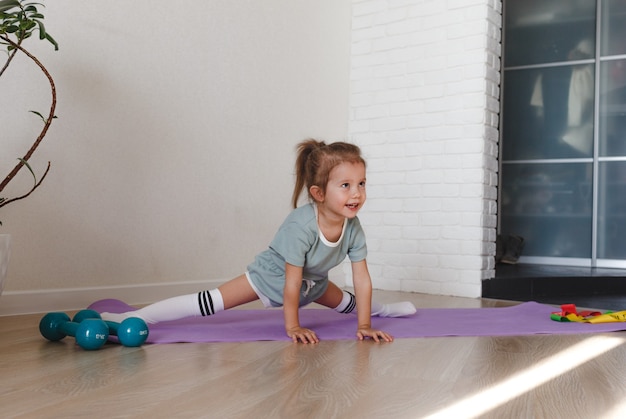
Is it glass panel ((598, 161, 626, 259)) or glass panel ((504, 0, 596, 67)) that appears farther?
glass panel ((504, 0, 596, 67))

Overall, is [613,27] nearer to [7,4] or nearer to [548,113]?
[548,113]

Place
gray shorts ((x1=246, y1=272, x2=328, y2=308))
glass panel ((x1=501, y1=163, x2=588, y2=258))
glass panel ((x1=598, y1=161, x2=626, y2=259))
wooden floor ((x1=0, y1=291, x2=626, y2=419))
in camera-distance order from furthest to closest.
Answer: glass panel ((x1=501, y1=163, x2=588, y2=258))
glass panel ((x1=598, y1=161, x2=626, y2=259))
gray shorts ((x1=246, y1=272, x2=328, y2=308))
wooden floor ((x1=0, y1=291, x2=626, y2=419))

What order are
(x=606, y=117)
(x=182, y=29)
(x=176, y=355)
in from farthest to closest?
(x=606, y=117)
(x=182, y=29)
(x=176, y=355)

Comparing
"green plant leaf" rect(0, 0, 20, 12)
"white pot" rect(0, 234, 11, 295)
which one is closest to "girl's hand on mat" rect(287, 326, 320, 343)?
"white pot" rect(0, 234, 11, 295)

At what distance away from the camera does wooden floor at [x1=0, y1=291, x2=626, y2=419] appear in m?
1.24

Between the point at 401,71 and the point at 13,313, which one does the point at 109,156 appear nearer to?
the point at 13,313

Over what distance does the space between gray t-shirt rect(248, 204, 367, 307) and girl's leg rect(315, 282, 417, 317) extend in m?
0.13

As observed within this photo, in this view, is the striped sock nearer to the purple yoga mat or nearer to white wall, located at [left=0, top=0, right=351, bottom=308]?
the purple yoga mat

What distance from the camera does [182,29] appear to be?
9.99 feet

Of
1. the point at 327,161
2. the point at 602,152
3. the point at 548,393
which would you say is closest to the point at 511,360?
the point at 548,393

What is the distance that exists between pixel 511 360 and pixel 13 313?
171cm

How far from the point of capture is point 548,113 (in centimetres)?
495

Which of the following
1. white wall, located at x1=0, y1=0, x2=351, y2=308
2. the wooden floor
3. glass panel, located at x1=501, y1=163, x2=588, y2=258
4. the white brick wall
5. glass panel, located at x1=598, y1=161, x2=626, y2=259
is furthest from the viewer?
glass panel, located at x1=501, y1=163, x2=588, y2=258

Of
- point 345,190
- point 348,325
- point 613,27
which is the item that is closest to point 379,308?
point 348,325
